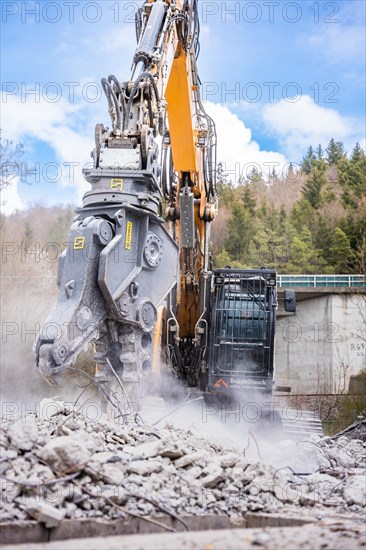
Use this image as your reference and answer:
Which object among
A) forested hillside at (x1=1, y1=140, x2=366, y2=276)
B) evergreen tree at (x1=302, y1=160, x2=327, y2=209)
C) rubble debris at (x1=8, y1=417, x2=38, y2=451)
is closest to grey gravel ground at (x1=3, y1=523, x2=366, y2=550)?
rubble debris at (x1=8, y1=417, x2=38, y2=451)

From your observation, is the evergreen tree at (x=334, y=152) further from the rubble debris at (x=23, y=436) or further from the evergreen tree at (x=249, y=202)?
Answer: the rubble debris at (x=23, y=436)

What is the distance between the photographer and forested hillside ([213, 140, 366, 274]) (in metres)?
33.3

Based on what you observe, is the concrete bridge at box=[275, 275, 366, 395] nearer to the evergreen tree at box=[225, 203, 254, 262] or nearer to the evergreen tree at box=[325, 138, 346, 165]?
the evergreen tree at box=[225, 203, 254, 262]

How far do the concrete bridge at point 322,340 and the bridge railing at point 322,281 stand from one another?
16.7 feet

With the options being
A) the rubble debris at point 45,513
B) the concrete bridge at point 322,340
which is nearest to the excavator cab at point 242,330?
the rubble debris at point 45,513

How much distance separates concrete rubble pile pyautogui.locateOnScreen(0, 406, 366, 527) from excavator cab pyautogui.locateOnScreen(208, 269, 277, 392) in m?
3.87

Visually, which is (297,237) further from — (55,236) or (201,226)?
(201,226)

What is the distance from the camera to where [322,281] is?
2847 cm

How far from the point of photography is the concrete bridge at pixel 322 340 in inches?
882

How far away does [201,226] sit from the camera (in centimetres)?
930

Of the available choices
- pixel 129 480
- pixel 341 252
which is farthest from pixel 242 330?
pixel 341 252

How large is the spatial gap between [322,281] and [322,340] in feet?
20.2

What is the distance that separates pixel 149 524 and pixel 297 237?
1278 inches

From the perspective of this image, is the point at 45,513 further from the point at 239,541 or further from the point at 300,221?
the point at 300,221
